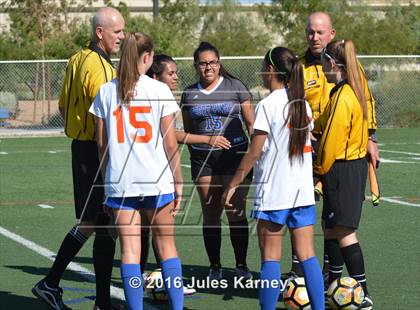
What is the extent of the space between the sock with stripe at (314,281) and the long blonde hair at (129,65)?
1.71 metres

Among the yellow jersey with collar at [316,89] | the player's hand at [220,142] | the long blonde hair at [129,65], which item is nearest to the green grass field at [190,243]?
the player's hand at [220,142]

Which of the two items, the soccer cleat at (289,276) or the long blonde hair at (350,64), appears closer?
the long blonde hair at (350,64)

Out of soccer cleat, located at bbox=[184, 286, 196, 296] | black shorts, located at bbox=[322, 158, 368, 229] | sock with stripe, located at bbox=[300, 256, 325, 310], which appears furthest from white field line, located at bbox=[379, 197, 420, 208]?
sock with stripe, located at bbox=[300, 256, 325, 310]

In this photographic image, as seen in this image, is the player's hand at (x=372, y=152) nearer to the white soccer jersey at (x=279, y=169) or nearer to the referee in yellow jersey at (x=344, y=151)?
the referee in yellow jersey at (x=344, y=151)

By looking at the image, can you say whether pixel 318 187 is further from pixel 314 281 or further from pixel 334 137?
pixel 314 281

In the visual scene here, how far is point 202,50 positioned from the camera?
8.45m

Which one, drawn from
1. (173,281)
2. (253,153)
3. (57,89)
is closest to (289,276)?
(173,281)

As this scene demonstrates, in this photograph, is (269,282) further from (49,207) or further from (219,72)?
(49,207)

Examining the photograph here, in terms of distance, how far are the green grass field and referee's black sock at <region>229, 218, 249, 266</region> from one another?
1.04ft

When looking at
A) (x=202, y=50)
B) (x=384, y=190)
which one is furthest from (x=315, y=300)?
(x=384, y=190)

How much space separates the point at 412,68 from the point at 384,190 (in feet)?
55.6

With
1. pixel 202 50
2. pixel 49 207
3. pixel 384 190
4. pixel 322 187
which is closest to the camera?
pixel 322 187

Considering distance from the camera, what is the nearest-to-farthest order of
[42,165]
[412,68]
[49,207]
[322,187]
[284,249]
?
[322,187], [284,249], [49,207], [42,165], [412,68]

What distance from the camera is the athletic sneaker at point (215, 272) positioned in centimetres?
858
